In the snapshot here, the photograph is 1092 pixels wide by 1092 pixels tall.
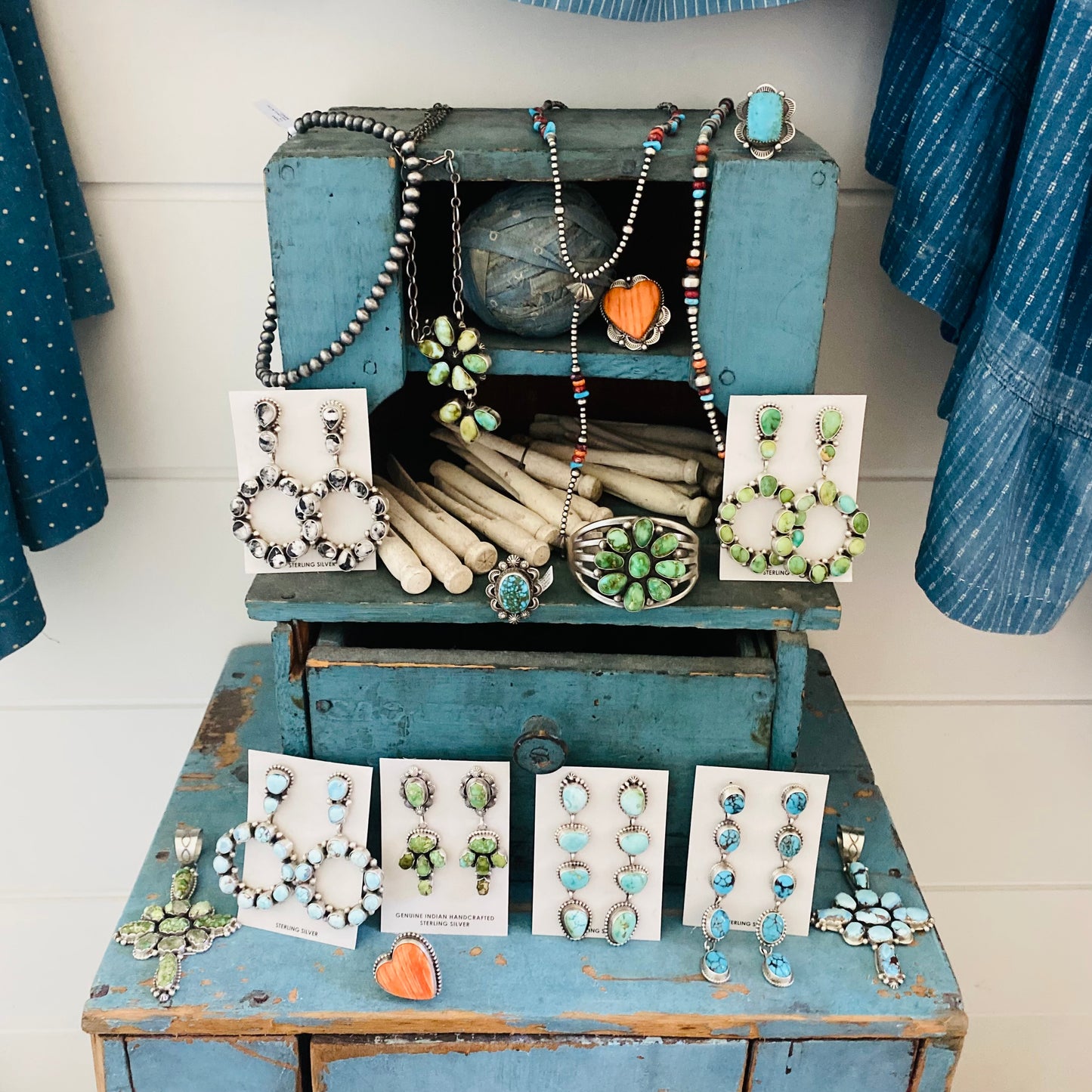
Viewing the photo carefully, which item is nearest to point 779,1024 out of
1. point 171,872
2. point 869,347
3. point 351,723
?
point 351,723

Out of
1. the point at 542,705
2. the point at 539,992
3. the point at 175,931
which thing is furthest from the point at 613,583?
the point at 175,931

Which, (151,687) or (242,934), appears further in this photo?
(151,687)

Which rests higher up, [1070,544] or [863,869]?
[1070,544]

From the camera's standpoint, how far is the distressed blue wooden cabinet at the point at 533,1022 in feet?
2.72

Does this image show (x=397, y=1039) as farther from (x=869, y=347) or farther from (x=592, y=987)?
(x=869, y=347)

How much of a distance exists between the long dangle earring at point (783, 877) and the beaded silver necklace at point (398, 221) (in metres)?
0.52

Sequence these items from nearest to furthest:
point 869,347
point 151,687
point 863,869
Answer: point 863,869, point 869,347, point 151,687

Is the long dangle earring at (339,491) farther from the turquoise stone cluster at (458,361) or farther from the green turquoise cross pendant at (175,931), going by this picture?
the green turquoise cross pendant at (175,931)

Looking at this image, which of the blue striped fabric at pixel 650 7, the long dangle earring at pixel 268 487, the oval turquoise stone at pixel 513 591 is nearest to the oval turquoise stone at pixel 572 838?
the oval turquoise stone at pixel 513 591

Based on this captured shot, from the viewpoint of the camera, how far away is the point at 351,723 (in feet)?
2.93

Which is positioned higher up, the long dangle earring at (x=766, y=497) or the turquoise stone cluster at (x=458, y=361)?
the turquoise stone cluster at (x=458, y=361)

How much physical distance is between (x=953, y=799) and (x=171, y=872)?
3.20 feet

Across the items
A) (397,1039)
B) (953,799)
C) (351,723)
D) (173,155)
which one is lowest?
(953,799)

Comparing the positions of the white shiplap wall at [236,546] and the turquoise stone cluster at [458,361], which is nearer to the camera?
the turquoise stone cluster at [458,361]
